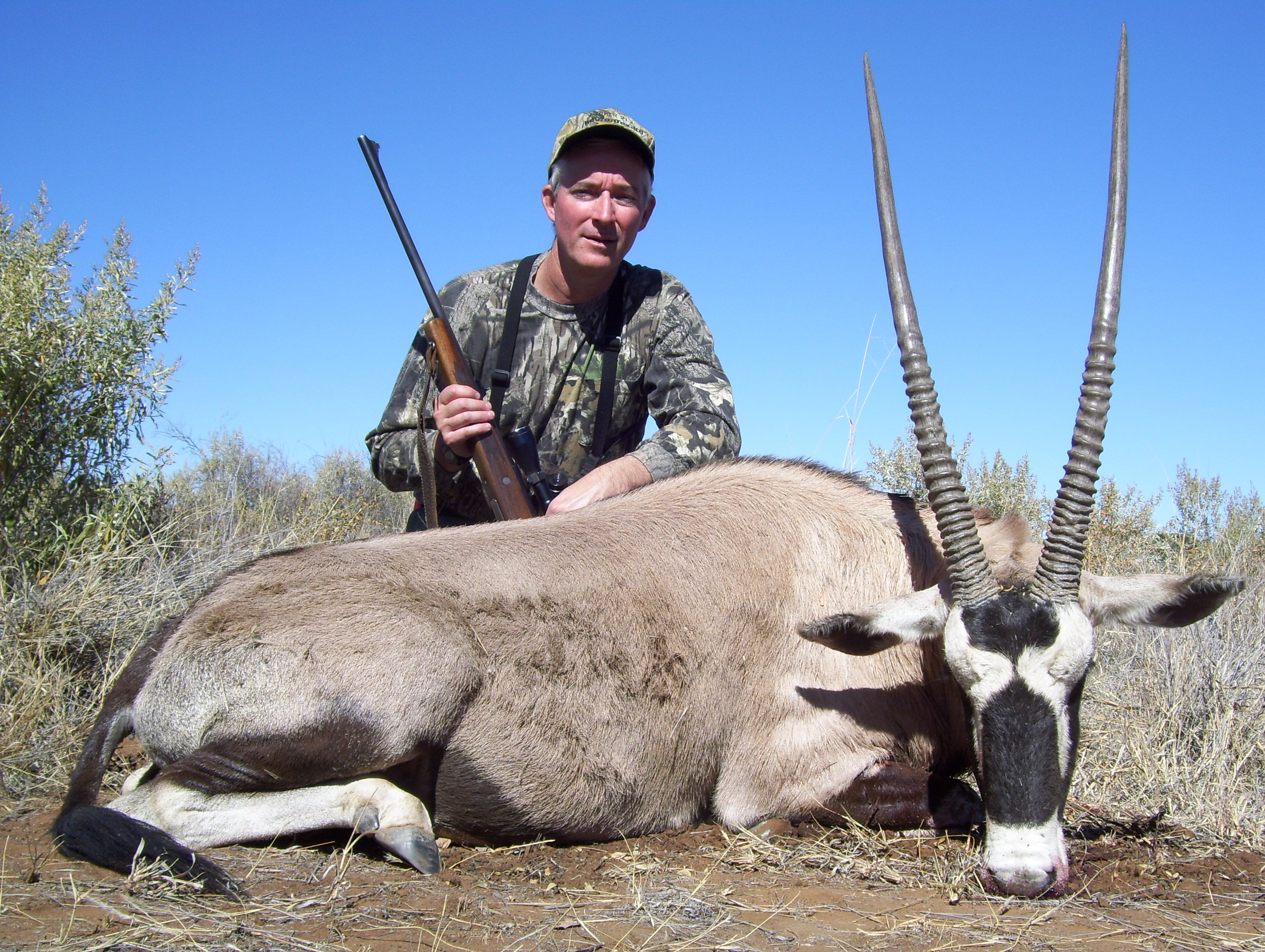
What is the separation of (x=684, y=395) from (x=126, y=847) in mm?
3663

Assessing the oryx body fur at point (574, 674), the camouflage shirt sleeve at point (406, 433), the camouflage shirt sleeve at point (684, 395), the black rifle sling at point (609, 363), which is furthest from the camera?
the black rifle sling at point (609, 363)

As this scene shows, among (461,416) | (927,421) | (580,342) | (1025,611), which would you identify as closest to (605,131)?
(580,342)

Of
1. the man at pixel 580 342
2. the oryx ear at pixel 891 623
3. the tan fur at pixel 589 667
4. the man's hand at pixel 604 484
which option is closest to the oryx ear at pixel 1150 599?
the tan fur at pixel 589 667

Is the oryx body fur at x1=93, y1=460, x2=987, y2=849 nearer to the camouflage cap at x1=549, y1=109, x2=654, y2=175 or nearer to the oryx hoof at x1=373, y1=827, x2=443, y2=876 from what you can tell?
the oryx hoof at x1=373, y1=827, x2=443, y2=876

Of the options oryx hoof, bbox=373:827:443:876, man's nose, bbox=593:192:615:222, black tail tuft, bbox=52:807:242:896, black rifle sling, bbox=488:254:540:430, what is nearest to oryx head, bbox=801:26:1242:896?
oryx hoof, bbox=373:827:443:876

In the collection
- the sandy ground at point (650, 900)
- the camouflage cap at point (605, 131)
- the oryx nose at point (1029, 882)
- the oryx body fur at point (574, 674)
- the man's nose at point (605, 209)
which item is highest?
the camouflage cap at point (605, 131)

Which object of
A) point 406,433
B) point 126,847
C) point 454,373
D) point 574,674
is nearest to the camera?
point 126,847

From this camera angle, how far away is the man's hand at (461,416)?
5090 mm

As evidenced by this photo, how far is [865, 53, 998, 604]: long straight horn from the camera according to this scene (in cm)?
358

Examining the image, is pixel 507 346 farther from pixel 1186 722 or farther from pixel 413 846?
pixel 1186 722

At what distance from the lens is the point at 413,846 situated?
334 cm

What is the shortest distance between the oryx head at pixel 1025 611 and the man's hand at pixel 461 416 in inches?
83.8

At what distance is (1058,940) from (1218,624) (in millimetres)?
3888

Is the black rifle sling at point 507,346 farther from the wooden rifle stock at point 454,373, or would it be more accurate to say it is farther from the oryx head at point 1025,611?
the oryx head at point 1025,611
